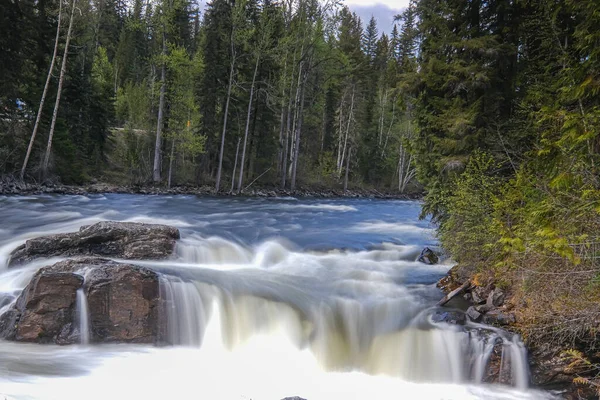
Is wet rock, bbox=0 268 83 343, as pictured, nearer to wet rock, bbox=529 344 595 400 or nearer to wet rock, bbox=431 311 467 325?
wet rock, bbox=431 311 467 325

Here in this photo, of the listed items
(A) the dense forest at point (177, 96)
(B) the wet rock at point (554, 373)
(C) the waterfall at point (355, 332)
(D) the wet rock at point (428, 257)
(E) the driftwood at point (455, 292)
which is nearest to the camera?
(B) the wet rock at point (554, 373)

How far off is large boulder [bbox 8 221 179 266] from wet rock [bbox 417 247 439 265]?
21.4 ft

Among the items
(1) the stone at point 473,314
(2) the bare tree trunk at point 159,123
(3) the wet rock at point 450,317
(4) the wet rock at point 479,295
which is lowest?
(3) the wet rock at point 450,317

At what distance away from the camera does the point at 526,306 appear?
616 cm

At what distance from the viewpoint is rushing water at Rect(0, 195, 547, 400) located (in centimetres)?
554

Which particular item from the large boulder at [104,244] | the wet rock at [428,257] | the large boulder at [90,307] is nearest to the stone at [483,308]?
the wet rock at [428,257]

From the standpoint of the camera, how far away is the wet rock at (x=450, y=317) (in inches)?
263

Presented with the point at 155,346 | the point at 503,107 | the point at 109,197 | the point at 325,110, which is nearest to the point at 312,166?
the point at 325,110

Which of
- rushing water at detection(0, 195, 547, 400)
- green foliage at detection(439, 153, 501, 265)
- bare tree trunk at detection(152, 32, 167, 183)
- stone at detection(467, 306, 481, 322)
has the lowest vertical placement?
rushing water at detection(0, 195, 547, 400)

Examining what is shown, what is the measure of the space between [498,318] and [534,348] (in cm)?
72

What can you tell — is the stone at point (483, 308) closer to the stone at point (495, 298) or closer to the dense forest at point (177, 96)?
the stone at point (495, 298)

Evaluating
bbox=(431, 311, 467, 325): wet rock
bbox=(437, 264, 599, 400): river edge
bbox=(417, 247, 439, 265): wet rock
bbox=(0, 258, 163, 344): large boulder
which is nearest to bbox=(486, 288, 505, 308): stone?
bbox=(437, 264, 599, 400): river edge

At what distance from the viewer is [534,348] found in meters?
5.68

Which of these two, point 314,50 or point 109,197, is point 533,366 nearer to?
point 109,197
